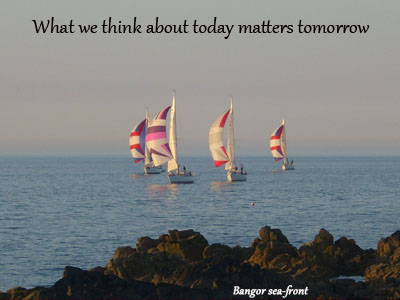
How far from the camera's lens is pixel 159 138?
91.9 metres

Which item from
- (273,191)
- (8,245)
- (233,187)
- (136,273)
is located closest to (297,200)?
(273,191)

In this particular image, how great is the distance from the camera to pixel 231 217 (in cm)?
5747

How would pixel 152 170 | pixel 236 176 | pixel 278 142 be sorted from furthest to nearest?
pixel 278 142
pixel 152 170
pixel 236 176

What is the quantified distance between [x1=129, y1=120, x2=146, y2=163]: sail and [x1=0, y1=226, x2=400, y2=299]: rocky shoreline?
89847 millimetres

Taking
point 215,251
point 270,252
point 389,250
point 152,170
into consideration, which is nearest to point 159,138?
point 152,170

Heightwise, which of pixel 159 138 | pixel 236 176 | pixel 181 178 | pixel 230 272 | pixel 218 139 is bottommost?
pixel 230 272

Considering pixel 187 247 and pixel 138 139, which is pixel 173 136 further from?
pixel 187 247

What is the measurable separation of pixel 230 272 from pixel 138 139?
330 ft

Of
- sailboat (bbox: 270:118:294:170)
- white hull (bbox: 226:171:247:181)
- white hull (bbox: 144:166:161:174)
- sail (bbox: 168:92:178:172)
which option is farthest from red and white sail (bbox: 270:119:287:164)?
sail (bbox: 168:92:178:172)

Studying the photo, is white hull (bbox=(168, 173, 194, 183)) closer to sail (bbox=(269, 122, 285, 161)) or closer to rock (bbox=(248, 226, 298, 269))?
sail (bbox=(269, 122, 285, 161))

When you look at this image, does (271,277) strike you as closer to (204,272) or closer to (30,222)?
(204,272)

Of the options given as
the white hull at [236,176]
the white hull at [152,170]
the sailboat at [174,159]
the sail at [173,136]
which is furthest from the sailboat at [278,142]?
the sail at [173,136]

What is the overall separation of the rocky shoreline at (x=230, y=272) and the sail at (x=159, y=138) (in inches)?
2429

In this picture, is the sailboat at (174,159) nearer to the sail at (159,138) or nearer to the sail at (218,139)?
the sail at (159,138)
